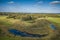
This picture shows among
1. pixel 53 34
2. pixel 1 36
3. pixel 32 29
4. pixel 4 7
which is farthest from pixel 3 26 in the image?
pixel 53 34

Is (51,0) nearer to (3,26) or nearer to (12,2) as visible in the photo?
(12,2)

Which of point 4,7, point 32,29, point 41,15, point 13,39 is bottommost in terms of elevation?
point 13,39

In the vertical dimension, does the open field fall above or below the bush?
below

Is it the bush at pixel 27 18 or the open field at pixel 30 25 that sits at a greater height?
the bush at pixel 27 18

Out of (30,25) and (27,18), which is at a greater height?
(27,18)

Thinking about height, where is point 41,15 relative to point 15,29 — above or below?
above

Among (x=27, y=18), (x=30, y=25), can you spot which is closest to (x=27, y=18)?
(x=27, y=18)

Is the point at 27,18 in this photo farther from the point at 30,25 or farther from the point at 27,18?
the point at 30,25
